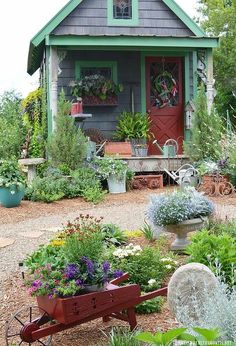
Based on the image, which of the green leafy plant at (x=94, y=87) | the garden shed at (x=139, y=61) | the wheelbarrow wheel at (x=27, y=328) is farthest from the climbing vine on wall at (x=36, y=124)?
the wheelbarrow wheel at (x=27, y=328)

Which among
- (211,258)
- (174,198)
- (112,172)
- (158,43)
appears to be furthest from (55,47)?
(211,258)

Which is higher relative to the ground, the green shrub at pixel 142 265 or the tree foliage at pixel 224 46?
the tree foliage at pixel 224 46

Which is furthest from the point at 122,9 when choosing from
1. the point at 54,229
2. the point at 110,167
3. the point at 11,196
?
the point at 54,229

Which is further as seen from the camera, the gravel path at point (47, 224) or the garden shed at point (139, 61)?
the garden shed at point (139, 61)

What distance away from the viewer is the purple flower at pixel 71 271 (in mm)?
4051

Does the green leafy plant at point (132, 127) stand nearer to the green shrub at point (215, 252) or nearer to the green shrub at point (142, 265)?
the green shrub at point (142, 265)

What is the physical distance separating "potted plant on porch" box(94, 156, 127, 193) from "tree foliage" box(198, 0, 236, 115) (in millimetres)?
12511

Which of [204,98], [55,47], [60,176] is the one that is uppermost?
[55,47]

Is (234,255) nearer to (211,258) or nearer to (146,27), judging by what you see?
(211,258)

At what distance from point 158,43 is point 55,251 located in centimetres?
992

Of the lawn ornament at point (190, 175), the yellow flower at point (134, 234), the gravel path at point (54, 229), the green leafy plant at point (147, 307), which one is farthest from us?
the lawn ornament at point (190, 175)

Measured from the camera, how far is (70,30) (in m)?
14.5

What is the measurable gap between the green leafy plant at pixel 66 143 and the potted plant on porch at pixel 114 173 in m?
Answer: 0.55

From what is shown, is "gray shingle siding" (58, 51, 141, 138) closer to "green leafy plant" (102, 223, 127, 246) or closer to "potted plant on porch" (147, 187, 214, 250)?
"green leafy plant" (102, 223, 127, 246)
